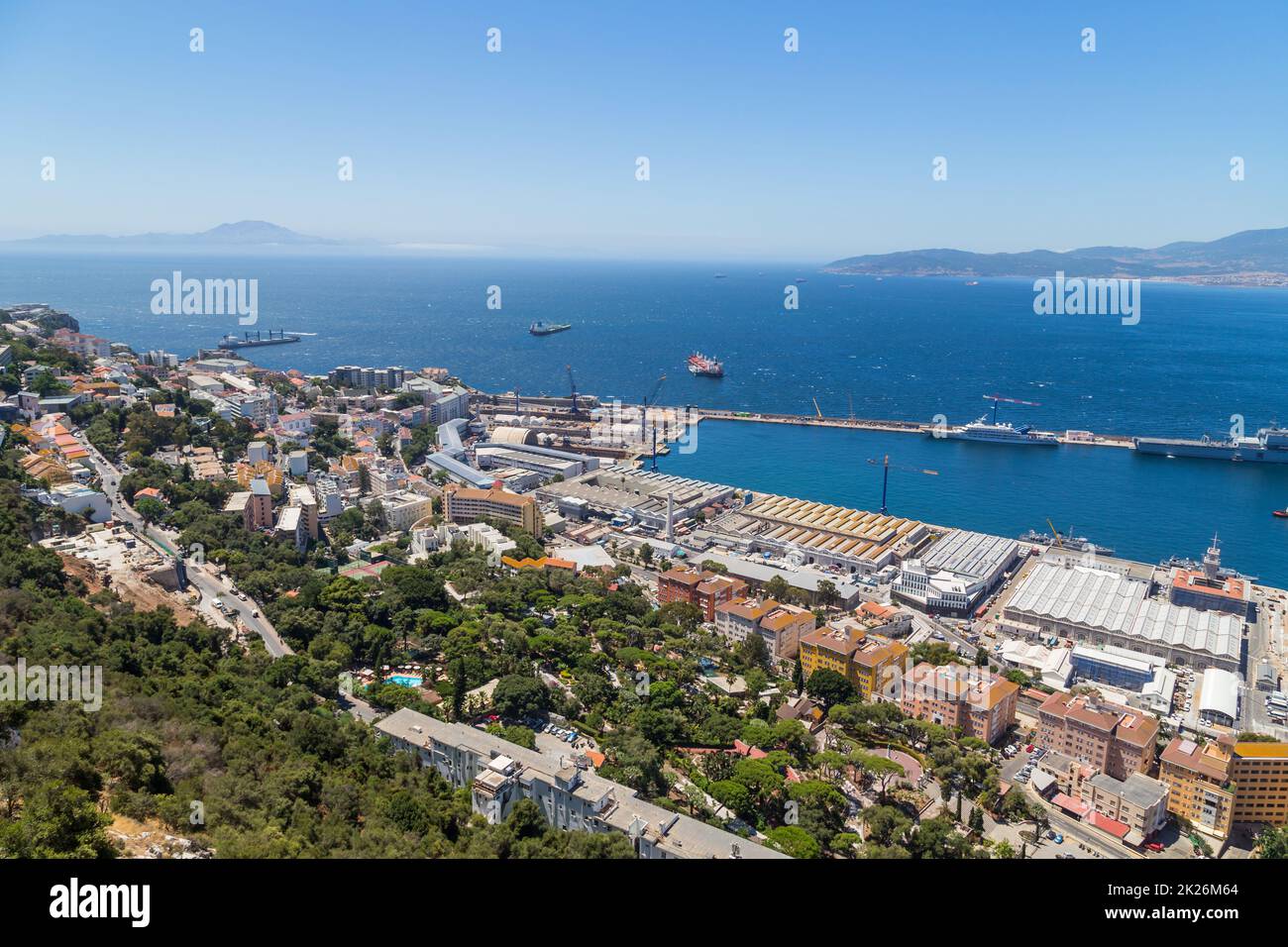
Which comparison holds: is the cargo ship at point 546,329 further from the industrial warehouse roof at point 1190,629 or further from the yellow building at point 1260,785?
the yellow building at point 1260,785

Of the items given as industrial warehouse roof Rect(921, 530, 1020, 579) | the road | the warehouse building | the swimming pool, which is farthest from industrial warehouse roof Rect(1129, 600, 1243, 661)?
the road

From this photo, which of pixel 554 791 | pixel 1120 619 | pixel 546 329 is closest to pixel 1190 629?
pixel 1120 619

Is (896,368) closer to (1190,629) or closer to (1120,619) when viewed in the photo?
(1120,619)

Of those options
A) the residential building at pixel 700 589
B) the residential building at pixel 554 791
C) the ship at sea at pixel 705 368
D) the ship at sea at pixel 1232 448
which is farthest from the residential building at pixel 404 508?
the ship at sea at pixel 1232 448
